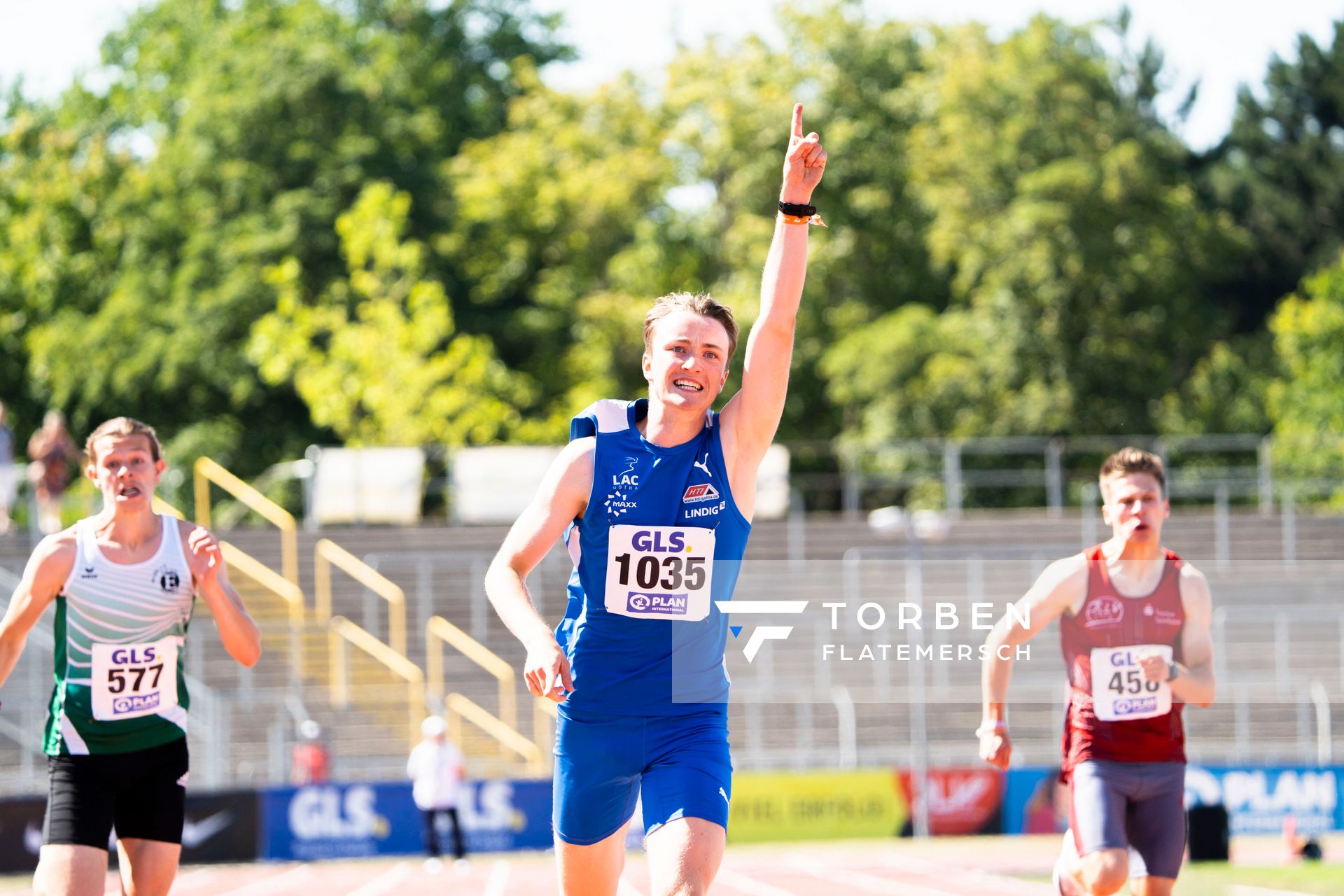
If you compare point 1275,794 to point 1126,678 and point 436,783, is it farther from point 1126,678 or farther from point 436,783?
point 1126,678

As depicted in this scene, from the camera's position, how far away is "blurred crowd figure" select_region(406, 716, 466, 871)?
17.9 m

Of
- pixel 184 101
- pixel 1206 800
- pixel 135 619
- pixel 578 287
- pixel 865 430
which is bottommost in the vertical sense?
pixel 1206 800

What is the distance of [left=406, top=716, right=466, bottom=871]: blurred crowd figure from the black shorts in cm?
1141

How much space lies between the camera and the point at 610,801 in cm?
544

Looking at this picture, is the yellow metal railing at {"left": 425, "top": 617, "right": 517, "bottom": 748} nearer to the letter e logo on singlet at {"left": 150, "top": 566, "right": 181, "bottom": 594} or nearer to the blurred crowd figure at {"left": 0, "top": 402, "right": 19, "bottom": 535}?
the blurred crowd figure at {"left": 0, "top": 402, "right": 19, "bottom": 535}

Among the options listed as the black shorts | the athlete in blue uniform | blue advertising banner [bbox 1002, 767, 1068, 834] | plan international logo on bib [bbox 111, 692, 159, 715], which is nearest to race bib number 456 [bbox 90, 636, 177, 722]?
plan international logo on bib [bbox 111, 692, 159, 715]

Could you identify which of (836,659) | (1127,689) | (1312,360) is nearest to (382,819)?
(836,659)

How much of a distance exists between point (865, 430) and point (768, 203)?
6296mm

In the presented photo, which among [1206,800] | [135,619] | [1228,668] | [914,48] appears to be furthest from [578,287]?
[135,619]

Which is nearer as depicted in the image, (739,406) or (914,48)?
(739,406)

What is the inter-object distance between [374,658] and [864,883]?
9.74 m

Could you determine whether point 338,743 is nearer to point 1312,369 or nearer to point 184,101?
point 1312,369

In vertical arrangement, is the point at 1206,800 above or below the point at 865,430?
below

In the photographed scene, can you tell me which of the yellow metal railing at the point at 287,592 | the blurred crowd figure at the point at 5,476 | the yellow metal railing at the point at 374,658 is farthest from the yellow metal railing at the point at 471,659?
the blurred crowd figure at the point at 5,476
